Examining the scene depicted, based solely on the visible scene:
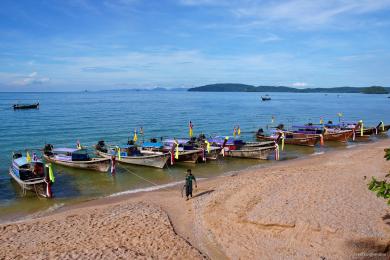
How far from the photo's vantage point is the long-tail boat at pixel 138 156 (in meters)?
30.3

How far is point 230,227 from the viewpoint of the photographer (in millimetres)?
14320

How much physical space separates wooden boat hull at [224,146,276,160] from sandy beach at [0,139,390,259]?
45.8 ft

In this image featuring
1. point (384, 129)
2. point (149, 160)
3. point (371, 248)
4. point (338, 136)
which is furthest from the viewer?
point (384, 129)

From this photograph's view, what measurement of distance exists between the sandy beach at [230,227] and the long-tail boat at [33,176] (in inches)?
124

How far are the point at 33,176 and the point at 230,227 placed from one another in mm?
15775

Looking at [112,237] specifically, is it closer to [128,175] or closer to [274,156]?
[128,175]

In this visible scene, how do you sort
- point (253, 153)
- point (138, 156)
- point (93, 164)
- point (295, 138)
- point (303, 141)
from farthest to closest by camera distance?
point (295, 138)
point (303, 141)
point (253, 153)
point (138, 156)
point (93, 164)

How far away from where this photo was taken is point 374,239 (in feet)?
40.0

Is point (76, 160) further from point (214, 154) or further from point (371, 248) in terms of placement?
point (371, 248)

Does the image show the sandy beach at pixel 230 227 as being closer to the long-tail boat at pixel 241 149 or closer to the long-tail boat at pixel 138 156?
the long-tail boat at pixel 138 156

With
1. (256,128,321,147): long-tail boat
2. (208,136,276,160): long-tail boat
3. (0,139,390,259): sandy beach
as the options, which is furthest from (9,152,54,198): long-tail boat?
(256,128,321,147): long-tail boat

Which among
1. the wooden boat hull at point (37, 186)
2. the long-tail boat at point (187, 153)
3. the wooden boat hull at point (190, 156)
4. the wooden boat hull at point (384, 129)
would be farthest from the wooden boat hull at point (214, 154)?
the wooden boat hull at point (384, 129)

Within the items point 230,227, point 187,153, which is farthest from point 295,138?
point 230,227

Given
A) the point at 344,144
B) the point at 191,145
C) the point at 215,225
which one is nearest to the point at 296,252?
the point at 215,225
